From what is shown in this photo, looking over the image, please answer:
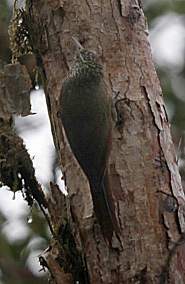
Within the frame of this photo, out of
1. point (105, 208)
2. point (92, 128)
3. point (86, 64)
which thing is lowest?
point (105, 208)

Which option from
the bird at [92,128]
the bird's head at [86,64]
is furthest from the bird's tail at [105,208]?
the bird's head at [86,64]

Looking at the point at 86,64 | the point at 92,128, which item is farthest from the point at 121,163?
the point at 86,64

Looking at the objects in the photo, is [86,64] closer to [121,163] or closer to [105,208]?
[121,163]

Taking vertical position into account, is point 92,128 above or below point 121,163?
above

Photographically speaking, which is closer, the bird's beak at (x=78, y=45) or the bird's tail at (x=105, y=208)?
the bird's tail at (x=105, y=208)

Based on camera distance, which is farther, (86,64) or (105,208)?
(86,64)

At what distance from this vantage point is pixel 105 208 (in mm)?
2629

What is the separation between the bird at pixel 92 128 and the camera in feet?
8.68

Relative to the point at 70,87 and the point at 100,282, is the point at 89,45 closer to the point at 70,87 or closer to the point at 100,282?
the point at 70,87

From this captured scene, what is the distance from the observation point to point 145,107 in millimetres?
2781

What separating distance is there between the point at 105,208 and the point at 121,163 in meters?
0.17

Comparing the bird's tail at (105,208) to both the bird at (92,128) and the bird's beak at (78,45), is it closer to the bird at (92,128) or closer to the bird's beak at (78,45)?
the bird at (92,128)

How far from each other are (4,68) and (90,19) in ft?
1.35

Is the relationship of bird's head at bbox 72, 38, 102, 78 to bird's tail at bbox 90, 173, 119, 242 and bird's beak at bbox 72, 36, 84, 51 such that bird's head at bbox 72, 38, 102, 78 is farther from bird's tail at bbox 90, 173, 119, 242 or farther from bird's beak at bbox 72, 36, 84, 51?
bird's tail at bbox 90, 173, 119, 242
